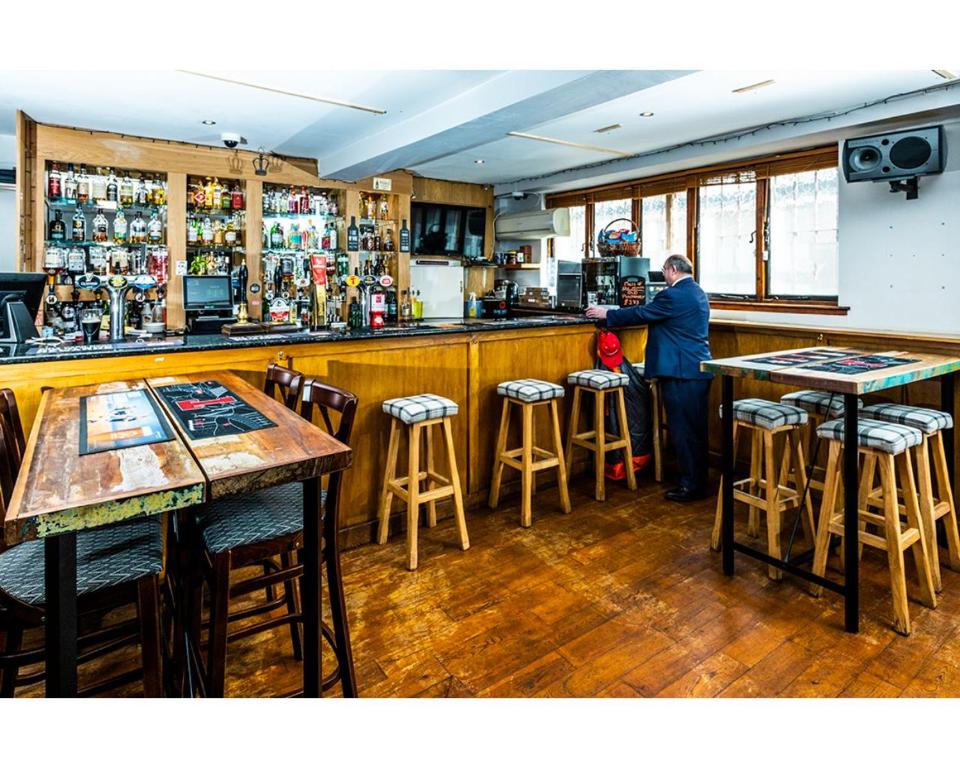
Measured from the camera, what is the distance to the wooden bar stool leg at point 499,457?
362 cm

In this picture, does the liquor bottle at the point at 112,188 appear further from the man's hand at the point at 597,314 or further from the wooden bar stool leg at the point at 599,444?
the wooden bar stool leg at the point at 599,444

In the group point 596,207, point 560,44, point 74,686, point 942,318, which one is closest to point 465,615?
point 74,686

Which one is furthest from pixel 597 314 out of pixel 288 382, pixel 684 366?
pixel 288 382

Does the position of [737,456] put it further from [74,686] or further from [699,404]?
[74,686]

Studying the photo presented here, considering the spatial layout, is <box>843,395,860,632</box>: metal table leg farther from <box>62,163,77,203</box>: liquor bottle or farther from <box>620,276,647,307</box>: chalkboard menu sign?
<box>62,163,77,203</box>: liquor bottle

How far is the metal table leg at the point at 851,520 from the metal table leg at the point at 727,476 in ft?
1.65

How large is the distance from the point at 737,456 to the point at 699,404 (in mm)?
783

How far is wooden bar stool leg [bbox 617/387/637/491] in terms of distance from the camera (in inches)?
153

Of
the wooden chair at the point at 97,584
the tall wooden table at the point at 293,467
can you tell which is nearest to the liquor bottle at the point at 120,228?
the wooden chair at the point at 97,584

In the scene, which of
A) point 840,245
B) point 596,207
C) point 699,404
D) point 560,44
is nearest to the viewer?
point 560,44

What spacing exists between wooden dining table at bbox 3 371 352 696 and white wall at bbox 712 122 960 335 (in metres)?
3.98

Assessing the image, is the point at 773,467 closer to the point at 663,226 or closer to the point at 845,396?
the point at 845,396

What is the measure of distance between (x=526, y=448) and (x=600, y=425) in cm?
62

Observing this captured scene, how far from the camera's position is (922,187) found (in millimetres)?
3801
